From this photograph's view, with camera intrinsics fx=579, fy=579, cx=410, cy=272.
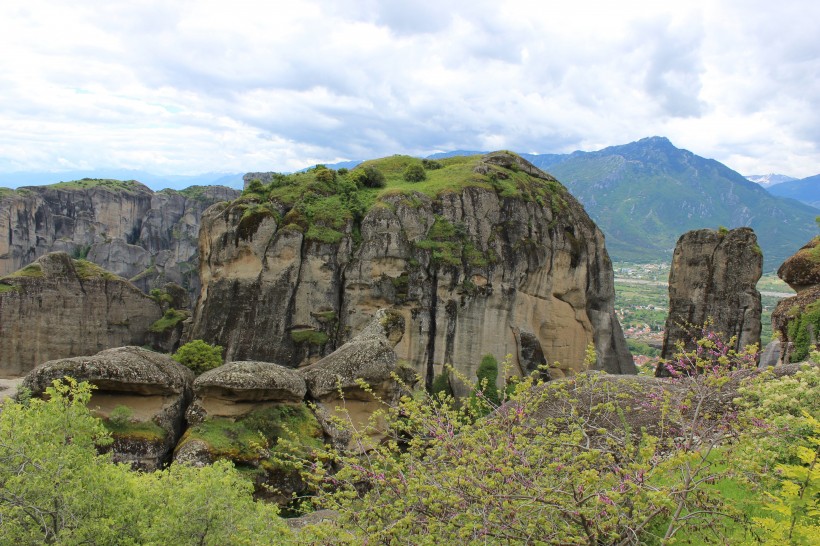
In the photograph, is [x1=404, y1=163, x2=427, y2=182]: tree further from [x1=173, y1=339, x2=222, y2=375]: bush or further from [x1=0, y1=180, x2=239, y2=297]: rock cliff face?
[x1=0, y1=180, x2=239, y2=297]: rock cliff face

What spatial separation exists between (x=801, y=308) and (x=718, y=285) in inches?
557

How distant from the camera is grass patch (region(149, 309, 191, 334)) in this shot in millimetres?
49500

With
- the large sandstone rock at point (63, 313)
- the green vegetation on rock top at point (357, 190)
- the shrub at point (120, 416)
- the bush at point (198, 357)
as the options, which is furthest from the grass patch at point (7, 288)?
the shrub at point (120, 416)

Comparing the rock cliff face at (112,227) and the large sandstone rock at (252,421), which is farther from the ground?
the rock cliff face at (112,227)

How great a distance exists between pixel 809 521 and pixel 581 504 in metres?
2.95

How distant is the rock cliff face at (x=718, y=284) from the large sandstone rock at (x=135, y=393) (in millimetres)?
34860

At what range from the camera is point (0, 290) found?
139ft

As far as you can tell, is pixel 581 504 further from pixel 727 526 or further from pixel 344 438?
pixel 344 438

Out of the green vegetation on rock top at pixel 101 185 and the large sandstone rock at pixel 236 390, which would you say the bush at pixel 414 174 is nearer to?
the large sandstone rock at pixel 236 390

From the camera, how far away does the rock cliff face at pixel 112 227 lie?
277 ft

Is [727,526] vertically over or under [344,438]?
over

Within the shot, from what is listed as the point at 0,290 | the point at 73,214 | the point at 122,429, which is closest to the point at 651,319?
the point at 73,214

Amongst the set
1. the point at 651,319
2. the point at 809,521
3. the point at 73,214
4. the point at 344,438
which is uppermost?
the point at 73,214

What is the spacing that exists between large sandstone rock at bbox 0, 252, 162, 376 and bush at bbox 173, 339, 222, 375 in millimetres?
15446
